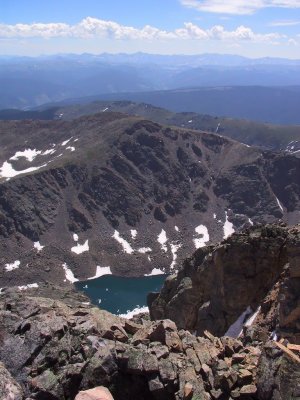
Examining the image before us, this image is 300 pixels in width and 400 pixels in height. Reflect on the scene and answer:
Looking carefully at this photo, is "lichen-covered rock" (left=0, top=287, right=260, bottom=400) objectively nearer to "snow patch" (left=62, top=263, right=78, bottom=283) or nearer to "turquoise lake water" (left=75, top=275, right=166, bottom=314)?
"turquoise lake water" (left=75, top=275, right=166, bottom=314)

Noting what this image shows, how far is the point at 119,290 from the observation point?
606ft

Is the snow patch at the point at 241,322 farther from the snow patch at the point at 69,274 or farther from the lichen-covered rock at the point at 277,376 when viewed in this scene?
the snow patch at the point at 69,274

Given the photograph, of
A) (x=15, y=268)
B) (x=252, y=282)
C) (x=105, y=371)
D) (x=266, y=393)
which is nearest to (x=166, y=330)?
(x=105, y=371)

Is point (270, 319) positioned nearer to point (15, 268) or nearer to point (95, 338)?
point (95, 338)

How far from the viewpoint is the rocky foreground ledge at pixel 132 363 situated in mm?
25781

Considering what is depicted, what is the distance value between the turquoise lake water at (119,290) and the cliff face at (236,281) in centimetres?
10612

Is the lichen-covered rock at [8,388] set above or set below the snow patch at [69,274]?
above

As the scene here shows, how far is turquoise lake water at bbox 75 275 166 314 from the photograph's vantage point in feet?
557

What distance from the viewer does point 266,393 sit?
81.2ft

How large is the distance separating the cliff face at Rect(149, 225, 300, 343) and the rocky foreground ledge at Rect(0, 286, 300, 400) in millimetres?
16463

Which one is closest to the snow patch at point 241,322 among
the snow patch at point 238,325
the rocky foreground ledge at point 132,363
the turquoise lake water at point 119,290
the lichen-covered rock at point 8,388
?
the snow patch at point 238,325

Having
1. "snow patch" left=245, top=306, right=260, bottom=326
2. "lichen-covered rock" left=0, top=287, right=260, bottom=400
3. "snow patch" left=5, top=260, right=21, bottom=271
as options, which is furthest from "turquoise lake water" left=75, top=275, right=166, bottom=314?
"lichen-covered rock" left=0, top=287, right=260, bottom=400

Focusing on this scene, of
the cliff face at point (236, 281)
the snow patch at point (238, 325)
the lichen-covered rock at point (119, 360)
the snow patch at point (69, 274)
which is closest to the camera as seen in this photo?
the lichen-covered rock at point (119, 360)

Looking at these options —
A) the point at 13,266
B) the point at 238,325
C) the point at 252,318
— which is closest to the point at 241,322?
the point at 238,325
